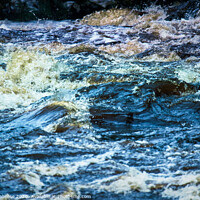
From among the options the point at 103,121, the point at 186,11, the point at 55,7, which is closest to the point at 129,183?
the point at 103,121

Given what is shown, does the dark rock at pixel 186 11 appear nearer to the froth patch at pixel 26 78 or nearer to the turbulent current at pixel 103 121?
the turbulent current at pixel 103 121

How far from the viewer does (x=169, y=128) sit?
375cm

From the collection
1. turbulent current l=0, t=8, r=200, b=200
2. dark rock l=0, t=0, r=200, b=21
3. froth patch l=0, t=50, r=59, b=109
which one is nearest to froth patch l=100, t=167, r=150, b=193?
turbulent current l=0, t=8, r=200, b=200

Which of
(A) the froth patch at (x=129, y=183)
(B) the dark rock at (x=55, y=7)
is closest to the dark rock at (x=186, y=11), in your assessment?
(B) the dark rock at (x=55, y=7)

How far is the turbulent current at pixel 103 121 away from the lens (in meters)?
2.48

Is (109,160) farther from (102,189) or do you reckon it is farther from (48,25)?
(48,25)

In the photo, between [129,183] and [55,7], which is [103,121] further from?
[55,7]

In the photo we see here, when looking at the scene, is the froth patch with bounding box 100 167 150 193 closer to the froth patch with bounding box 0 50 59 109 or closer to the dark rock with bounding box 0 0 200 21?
the froth patch with bounding box 0 50 59 109

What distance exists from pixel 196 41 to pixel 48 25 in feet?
24.1

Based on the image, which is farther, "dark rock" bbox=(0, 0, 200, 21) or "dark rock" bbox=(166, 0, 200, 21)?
"dark rock" bbox=(0, 0, 200, 21)

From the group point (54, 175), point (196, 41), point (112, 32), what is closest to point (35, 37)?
point (112, 32)

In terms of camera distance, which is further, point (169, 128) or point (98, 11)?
point (98, 11)

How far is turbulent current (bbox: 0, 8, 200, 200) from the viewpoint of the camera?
8.13 feet

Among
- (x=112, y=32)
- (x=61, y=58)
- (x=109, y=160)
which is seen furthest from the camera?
(x=112, y=32)
